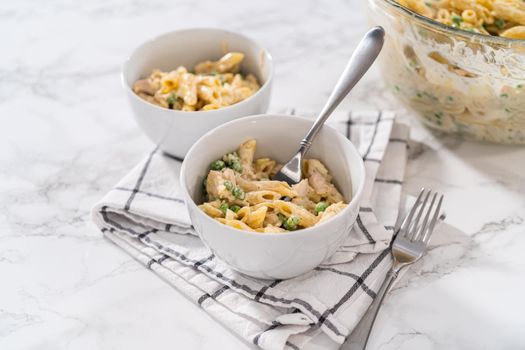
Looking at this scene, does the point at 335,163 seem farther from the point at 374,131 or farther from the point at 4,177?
the point at 4,177

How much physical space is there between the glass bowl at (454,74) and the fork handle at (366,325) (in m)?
0.46

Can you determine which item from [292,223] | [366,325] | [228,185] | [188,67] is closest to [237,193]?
[228,185]

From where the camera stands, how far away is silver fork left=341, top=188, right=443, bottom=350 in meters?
1.15

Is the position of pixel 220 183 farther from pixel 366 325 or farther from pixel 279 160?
pixel 366 325

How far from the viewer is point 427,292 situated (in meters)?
1.23

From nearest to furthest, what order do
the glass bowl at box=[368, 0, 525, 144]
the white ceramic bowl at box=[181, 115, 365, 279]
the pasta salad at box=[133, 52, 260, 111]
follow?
the white ceramic bowl at box=[181, 115, 365, 279] → the glass bowl at box=[368, 0, 525, 144] → the pasta salad at box=[133, 52, 260, 111]

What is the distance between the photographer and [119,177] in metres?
1.52

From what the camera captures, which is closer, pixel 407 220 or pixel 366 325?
pixel 366 325

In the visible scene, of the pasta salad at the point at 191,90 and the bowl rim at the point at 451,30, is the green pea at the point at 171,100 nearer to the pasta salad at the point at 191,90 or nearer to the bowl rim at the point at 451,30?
the pasta salad at the point at 191,90

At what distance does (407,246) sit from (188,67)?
0.72 metres

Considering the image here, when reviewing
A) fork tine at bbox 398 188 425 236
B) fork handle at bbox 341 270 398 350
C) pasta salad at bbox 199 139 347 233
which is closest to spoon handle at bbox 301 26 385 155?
pasta salad at bbox 199 139 347 233

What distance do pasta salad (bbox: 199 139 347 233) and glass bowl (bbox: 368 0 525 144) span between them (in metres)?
0.34

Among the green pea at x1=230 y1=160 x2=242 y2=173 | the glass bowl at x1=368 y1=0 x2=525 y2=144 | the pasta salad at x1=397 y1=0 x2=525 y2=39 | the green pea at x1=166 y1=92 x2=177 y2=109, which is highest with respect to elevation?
the pasta salad at x1=397 y1=0 x2=525 y2=39

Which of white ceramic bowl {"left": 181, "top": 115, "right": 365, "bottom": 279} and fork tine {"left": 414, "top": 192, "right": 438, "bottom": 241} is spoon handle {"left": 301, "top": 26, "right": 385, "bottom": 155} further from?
fork tine {"left": 414, "top": 192, "right": 438, "bottom": 241}
